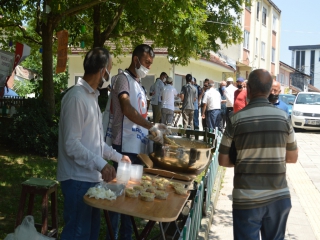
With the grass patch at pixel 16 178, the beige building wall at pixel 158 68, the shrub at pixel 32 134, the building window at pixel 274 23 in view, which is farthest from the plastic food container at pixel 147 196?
the building window at pixel 274 23

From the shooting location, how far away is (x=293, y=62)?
84.7 metres

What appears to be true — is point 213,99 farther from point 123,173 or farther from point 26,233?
point 26,233

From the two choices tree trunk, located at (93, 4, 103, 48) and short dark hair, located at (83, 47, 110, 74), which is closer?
short dark hair, located at (83, 47, 110, 74)

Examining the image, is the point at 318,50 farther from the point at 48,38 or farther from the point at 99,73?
the point at 99,73

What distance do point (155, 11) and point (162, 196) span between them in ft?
27.5

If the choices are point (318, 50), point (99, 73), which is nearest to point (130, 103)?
point (99, 73)

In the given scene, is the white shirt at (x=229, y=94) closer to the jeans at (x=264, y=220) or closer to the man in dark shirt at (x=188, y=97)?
→ the man in dark shirt at (x=188, y=97)

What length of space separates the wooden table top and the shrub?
7.17 meters

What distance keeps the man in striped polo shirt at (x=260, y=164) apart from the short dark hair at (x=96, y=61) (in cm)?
105

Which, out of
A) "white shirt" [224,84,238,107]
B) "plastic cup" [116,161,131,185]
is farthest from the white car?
"plastic cup" [116,161,131,185]

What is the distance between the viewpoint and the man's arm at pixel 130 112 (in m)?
3.74

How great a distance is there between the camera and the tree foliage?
33.5ft

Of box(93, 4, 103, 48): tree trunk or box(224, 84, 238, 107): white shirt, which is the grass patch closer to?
box(93, 4, 103, 48): tree trunk

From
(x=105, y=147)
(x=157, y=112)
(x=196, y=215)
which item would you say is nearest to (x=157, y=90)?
(x=157, y=112)
